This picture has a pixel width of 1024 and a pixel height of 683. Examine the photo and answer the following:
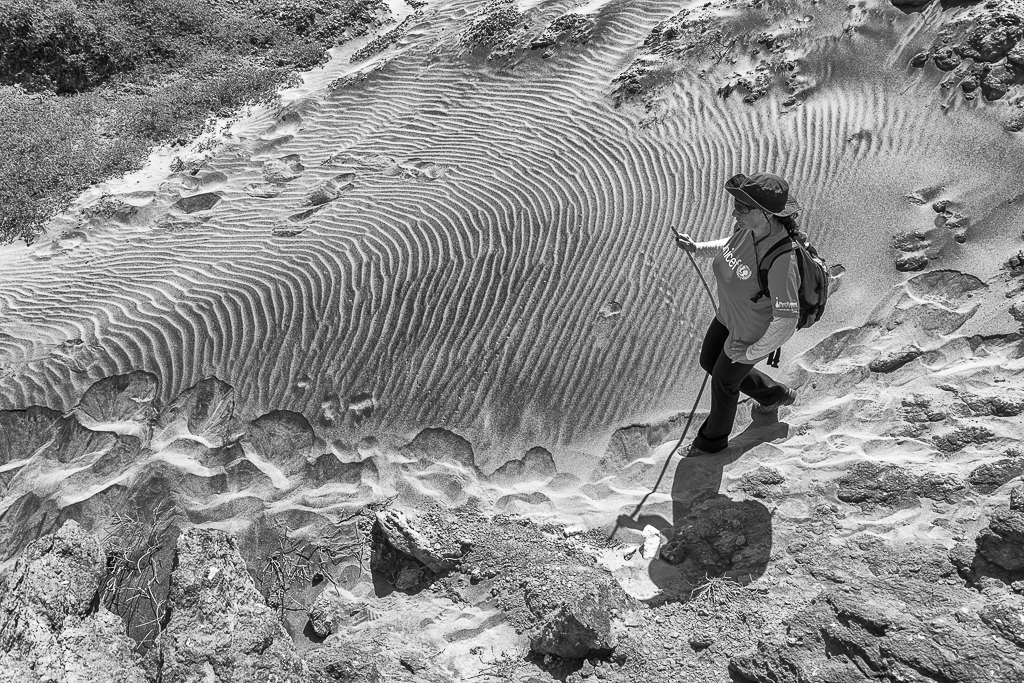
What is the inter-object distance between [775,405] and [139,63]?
9.86 m

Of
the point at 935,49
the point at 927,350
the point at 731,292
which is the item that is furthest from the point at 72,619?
the point at 935,49

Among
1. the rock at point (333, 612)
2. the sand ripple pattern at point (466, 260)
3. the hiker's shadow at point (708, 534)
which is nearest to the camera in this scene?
the hiker's shadow at point (708, 534)

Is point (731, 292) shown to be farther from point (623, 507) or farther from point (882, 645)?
point (882, 645)

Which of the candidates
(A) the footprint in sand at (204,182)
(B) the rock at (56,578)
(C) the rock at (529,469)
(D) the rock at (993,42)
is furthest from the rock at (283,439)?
(D) the rock at (993,42)

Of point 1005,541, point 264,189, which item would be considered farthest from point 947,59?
point 264,189

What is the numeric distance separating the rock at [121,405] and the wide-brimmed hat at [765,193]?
446cm

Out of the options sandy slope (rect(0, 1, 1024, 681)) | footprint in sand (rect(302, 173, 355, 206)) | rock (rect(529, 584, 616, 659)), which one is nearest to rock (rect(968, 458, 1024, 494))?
sandy slope (rect(0, 1, 1024, 681))

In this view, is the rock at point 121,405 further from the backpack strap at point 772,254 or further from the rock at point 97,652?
the backpack strap at point 772,254

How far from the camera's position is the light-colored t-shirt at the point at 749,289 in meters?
3.72

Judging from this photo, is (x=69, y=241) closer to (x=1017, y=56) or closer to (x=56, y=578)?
(x=56, y=578)

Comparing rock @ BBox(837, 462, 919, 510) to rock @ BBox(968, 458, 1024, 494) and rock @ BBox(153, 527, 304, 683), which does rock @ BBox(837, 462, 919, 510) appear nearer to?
rock @ BBox(968, 458, 1024, 494)

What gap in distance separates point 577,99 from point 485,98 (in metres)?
1.13

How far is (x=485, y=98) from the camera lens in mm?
8398

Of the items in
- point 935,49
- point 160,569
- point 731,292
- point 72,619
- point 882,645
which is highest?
point 935,49
